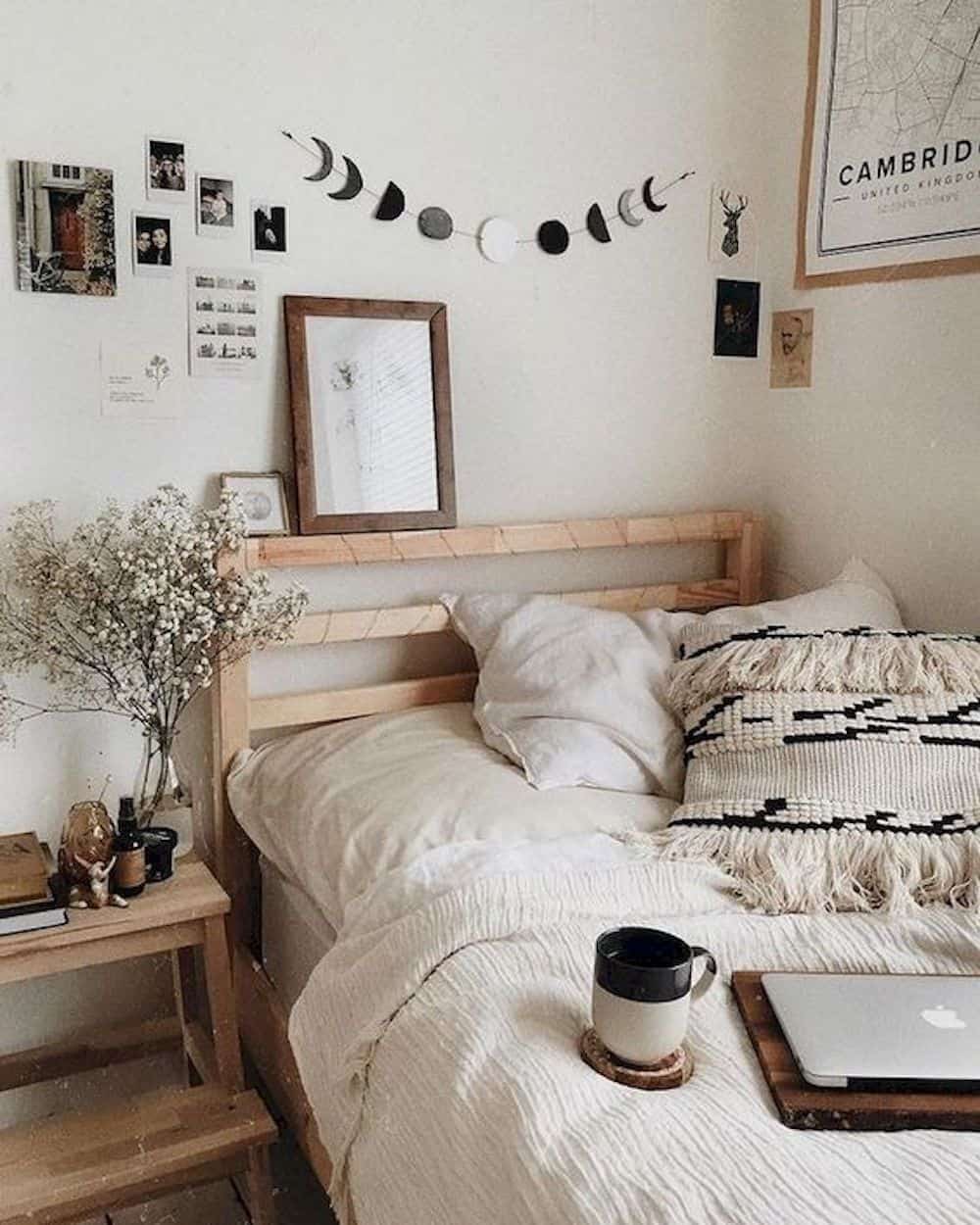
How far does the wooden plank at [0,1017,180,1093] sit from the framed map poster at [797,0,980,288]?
188 cm

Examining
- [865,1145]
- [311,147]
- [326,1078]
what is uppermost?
[311,147]

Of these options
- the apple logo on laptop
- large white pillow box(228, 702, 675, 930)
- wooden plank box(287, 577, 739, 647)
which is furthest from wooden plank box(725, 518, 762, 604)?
the apple logo on laptop

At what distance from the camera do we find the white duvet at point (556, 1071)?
0.97 m

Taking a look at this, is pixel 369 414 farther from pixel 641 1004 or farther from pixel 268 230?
pixel 641 1004

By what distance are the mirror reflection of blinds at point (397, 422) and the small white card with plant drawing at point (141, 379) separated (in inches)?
12.5

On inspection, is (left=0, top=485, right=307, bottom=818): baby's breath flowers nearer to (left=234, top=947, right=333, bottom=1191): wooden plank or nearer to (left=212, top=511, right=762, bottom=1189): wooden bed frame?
(left=212, top=511, right=762, bottom=1189): wooden bed frame

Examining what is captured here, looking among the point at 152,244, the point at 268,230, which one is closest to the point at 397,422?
the point at 268,230

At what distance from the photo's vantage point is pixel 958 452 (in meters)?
2.11

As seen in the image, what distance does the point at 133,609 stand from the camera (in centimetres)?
179

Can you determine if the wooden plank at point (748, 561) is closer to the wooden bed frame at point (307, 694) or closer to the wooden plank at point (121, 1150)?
the wooden bed frame at point (307, 694)

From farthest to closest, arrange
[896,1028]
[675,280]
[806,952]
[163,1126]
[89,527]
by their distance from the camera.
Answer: [675,280] → [89,527] → [163,1126] → [806,952] → [896,1028]

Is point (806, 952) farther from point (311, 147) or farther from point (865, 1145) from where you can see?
point (311, 147)

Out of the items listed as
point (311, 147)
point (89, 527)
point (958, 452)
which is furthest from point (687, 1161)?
point (311, 147)

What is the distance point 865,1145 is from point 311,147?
1698mm
